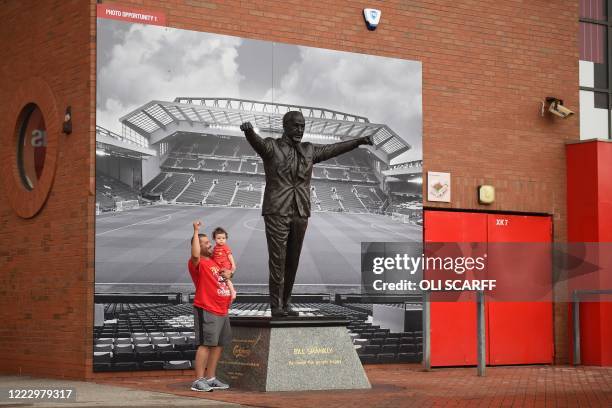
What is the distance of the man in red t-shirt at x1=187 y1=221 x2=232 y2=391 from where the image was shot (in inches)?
401

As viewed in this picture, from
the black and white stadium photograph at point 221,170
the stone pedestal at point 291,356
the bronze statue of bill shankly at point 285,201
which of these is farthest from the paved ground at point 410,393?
the bronze statue of bill shankly at point 285,201

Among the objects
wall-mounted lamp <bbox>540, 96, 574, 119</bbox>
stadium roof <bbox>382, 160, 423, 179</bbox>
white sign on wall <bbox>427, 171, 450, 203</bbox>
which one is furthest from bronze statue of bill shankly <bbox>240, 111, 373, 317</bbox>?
wall-mounted lamp <bbox>540, 96, 574, 119</bbox>

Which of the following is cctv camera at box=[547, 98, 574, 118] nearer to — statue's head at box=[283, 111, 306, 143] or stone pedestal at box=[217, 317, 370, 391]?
statue's head at box=[283, 111, 306, 143]

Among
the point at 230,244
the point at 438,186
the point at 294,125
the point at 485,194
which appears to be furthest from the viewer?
the point at 485,194

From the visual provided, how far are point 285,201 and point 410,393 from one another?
2395 mm

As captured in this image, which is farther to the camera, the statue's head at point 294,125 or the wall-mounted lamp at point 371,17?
the wall-mounted lamp at point 371,17

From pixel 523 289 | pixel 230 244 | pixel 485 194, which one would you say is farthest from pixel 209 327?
pixel 523 289

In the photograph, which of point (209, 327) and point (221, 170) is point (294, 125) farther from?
point (221, 170)

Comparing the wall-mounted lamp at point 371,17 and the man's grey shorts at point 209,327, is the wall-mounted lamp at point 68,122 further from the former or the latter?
the wall-mounted lamp at point 371,17

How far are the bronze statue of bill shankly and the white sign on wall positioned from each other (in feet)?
13.9

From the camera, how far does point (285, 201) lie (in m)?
10.6

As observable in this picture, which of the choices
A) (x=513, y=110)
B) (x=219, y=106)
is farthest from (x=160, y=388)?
(x=513, y=110)

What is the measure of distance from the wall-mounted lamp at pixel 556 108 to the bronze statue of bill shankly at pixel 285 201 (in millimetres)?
6186

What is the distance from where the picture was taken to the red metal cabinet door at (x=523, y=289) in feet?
50.5
